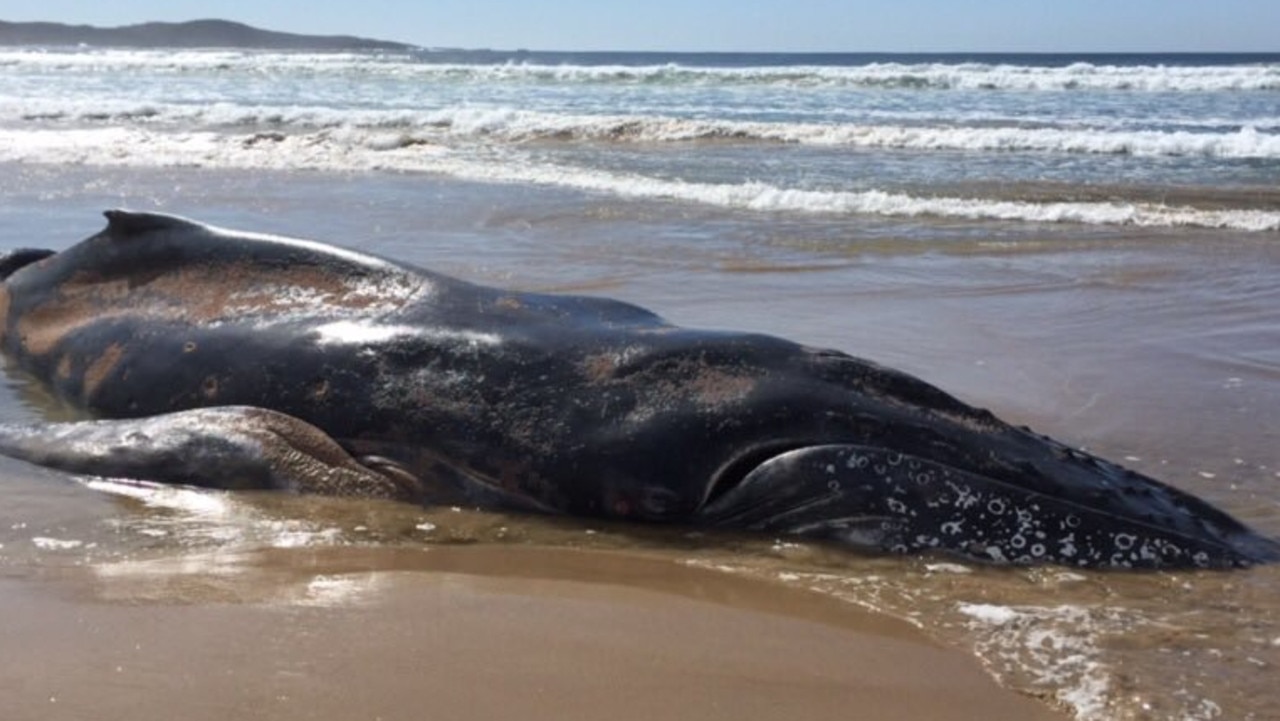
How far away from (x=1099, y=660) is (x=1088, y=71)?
43.7m

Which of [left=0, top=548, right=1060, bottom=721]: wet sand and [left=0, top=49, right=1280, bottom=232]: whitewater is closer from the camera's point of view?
[left=0, top=548, right=1060, bottom=721]: wet sand

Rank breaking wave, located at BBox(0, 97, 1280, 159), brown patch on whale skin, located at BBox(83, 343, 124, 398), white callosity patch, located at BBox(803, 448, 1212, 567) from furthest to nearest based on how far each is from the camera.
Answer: breaking wave, located at BBox(0, 97, 1280, 159) < brown patch on whale skin, located at BBox(83, 343, 124, 398) < white callosity patch, located at BBox(803, 448, 1212, 567)

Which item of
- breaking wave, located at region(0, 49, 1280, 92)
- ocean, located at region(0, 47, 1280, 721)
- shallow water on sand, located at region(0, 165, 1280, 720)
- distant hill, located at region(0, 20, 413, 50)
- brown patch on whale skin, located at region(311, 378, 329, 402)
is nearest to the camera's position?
shallow water on sand, located at region(0, 165, 1280, 720)

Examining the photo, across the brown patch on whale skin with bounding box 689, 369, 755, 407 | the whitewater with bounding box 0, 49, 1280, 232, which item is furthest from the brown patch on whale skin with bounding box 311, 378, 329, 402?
the whitewater with bounding box 0, 49, 1280, 232

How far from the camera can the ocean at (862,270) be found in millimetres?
3838

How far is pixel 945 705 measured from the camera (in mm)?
3195

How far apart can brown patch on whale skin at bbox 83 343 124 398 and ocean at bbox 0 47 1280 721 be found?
0.27 meters

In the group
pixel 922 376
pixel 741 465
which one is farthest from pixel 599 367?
pixel 922 376

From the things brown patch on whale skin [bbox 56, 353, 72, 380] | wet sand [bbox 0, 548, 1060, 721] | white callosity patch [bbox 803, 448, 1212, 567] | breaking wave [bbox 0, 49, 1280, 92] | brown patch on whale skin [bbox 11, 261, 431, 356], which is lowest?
wet sand [bbox 0, 548, 1060, 721]

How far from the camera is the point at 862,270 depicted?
941 cm

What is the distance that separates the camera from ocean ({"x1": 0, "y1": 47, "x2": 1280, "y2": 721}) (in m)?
3.84

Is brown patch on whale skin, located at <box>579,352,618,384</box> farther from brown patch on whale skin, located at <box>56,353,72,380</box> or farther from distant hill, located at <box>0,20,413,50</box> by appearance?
distant hill, located at <box>0,20,413,50</box>

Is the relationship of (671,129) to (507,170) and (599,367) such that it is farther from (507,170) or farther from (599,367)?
(599,367)

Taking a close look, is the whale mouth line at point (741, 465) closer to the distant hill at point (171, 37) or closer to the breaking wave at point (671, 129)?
the breaking wave at point (671, 129)
